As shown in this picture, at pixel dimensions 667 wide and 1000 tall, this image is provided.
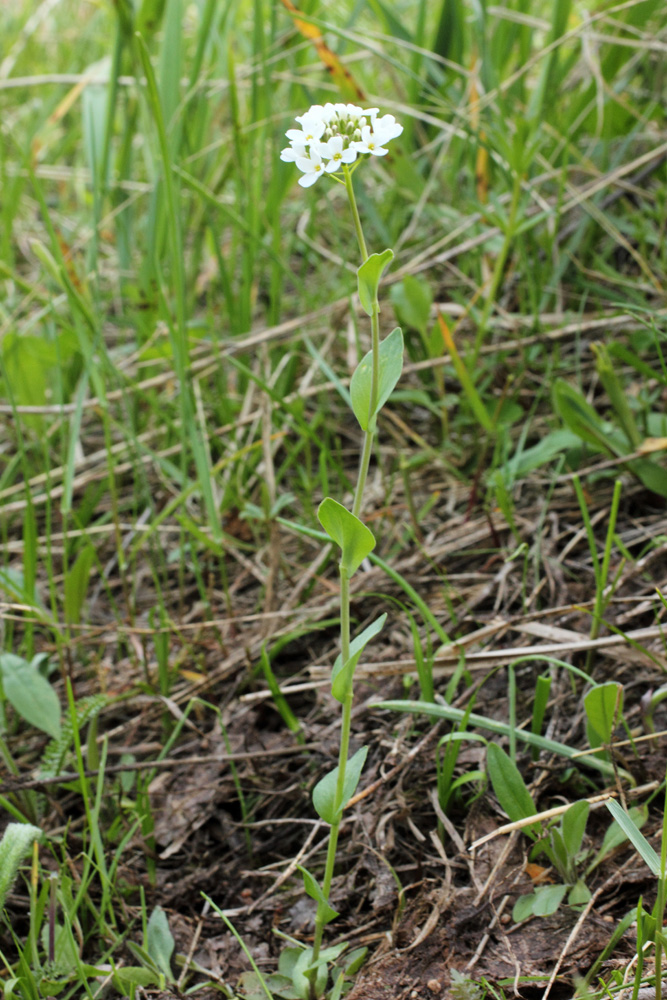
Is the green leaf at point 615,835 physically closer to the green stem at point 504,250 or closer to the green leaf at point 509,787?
the green leaf at point 509,787

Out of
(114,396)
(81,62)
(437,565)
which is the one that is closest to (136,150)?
(81,62)

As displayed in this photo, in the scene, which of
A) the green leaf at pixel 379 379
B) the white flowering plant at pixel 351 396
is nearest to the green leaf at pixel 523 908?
the white flowering plant at pixel 351 396

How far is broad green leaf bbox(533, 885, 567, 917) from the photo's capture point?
103cm

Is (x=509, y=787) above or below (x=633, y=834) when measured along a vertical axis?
below


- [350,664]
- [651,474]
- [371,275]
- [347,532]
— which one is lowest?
[651,474]

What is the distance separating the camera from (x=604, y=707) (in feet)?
3.59

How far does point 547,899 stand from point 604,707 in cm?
27

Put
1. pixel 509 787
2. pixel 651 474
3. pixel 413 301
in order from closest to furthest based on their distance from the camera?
1. pixel 509 787
2. pixel 651 474
3. pixel 413 301

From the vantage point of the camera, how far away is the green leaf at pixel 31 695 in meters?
1.37

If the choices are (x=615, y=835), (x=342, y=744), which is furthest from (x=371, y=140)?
(x=615, y=835)

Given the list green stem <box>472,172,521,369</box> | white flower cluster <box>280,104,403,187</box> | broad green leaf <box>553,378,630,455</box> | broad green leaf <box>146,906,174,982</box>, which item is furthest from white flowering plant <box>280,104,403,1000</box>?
green stem <box>472,172,521,369</box>

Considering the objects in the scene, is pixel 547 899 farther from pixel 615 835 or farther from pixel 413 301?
pixel 413 301

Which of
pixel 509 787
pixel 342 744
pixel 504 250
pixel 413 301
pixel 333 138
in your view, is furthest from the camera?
pixel 413 301

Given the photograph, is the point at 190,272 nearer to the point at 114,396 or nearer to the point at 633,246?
the point at 114,396
